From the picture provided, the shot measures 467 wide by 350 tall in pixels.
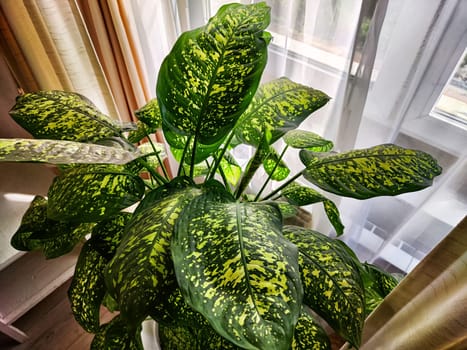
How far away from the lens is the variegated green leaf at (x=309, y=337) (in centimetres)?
51

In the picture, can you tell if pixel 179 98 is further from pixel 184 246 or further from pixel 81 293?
pixel 81 293

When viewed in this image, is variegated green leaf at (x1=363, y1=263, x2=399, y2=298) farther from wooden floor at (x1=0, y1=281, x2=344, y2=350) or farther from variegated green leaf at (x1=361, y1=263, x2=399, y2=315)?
wooden floor at (x1=0, y1=281, x2=344, y2=350)

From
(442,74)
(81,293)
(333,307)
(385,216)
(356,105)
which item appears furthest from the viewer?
(385,216)

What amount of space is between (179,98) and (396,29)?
57 centimetres

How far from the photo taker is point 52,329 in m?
1.27

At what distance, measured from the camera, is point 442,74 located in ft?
2.25

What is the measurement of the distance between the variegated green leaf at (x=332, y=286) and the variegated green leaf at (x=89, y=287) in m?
0.38

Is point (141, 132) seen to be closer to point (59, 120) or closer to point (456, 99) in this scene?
point (59, 120)

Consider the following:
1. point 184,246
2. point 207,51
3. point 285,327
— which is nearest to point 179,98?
point 207,51

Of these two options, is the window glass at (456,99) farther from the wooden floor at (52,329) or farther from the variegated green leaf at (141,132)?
the wooden floor at (52,329)

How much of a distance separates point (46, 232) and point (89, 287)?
145 millimetres

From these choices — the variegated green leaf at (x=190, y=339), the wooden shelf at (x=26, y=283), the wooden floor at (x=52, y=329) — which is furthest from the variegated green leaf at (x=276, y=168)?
the wooden shelf at (x=26, y=283)

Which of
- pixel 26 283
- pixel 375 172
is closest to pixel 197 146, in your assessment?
pixel 375 172

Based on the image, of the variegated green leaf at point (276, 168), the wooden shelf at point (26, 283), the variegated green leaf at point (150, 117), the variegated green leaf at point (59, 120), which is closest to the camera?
the variegated green leaf at point (59, 120)
